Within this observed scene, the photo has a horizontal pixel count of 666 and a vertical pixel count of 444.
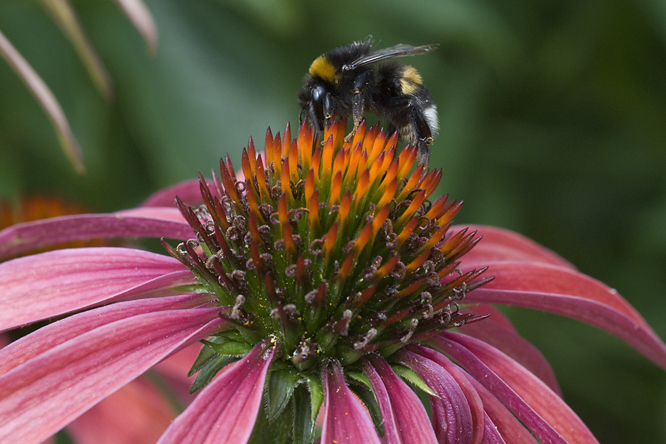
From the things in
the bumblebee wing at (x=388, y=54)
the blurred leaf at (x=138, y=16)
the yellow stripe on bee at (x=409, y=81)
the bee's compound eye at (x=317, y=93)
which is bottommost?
the yellow stripe on bee at (x=409, y=81)

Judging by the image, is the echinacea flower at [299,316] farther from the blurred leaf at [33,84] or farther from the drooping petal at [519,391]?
the blurred leaf at [33,84]

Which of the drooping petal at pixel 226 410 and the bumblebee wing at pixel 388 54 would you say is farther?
the bumblebee wing at pixel 388 54

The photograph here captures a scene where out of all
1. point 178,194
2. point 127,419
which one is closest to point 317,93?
point 178,194

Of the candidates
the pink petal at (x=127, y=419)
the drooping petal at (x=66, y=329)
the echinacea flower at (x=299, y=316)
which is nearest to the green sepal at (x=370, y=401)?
the echinacea flower at (x=299, y=316)

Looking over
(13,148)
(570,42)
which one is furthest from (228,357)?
(570,42)

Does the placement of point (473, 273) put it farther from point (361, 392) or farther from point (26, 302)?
point (26, 302)

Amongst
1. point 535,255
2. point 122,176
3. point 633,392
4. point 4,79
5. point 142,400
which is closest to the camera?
point 535,255

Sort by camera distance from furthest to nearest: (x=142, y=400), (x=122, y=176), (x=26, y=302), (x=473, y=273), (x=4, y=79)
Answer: (x=122, y=176)
(x=4, y=79)
(x=142, y=400)
(x=473, y=273)
(x=26, y=302)
